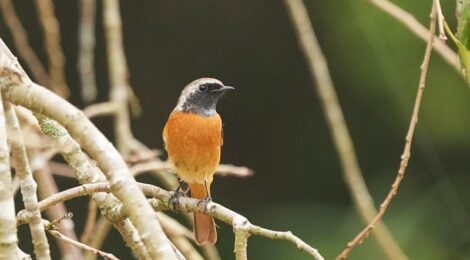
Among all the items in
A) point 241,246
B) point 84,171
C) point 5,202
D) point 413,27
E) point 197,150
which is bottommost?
point 241,246

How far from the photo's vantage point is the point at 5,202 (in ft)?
5.29

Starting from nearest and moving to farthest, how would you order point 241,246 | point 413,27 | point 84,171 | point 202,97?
point 241,246 → point 84,171 → point 413,27 → point 202,97

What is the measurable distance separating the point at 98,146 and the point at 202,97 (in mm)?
2243

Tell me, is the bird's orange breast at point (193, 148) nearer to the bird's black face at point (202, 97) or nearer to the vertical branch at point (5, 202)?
the bird's black face at point (202, 97)

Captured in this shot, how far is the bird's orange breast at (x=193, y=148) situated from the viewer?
11.1 feet

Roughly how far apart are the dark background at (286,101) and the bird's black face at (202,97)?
211cm

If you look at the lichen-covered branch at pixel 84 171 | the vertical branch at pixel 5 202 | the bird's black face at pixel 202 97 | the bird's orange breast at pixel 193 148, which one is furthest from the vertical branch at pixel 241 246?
the bird's black face at pixel 202 97

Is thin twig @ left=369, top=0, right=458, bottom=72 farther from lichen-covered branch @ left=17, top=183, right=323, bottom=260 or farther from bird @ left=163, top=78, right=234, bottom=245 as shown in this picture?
lichen-covered branch @ left=17, top=183, right=323, bottom=260

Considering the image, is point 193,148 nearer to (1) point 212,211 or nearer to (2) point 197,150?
(2) point 197,150

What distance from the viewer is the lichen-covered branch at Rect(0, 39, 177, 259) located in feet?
4.61

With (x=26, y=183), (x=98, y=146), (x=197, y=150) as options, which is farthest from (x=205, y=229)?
(x=98, y=146)

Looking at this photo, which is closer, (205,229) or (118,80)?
(205,229)

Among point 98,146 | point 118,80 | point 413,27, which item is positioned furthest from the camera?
point 118,80

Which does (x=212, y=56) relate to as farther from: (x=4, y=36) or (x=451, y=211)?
(x=451, y=211)
